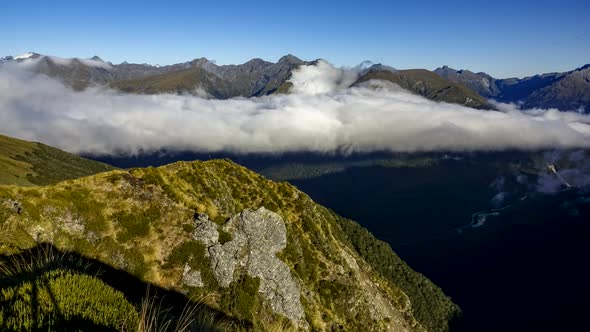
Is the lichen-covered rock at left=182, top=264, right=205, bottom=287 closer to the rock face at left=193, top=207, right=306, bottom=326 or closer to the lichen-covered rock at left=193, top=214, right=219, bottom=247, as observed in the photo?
the rock face at left=193, top=207, right=306, bottom=326

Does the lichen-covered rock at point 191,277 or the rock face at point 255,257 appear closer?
the lichen-covered rock at point 191,277

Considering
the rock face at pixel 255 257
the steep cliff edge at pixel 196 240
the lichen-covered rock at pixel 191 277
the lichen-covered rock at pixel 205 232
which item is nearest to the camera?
the steep cliff edge at pixel 196 240

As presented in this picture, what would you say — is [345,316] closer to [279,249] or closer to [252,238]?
[279,249]

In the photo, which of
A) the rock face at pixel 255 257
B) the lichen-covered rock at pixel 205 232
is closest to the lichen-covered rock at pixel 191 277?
the rock face at pixel 255 257

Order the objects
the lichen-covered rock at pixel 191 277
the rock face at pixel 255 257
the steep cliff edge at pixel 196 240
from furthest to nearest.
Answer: the rock face at pixel 255 257, the lichen-covered rock at pixel 191 277, the steep cliff edge at pixel 196 240

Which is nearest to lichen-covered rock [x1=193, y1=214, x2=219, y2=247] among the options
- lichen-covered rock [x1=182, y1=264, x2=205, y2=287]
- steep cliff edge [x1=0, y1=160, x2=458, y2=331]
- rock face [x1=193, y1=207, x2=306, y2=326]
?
rock face [x1=193, y1=207, x2=306, y2=326]

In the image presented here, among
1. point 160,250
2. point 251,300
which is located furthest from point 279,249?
point 160,250

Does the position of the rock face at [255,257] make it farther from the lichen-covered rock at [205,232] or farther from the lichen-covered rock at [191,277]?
the lichen-covered rock at [191,277]
